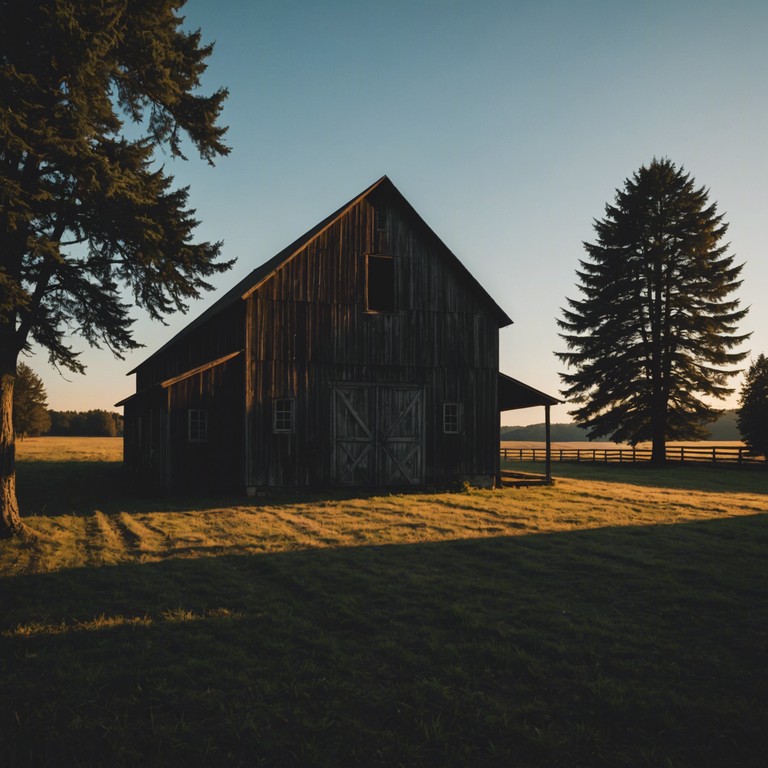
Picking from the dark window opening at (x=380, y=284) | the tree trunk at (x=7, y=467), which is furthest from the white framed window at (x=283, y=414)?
the tree trunk at (x=7, y=467)

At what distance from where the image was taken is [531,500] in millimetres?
16391

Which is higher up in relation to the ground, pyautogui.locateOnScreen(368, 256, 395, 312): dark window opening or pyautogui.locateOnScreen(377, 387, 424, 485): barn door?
pyautogui.locateOnScreen(368, 256, 395, 312): dark window opening

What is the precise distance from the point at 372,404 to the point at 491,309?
535 cm

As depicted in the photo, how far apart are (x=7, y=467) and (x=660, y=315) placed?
30.8 metres

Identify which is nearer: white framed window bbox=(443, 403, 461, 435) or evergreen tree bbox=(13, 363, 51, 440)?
white framed window bbox=(443, 403, 461, 435)

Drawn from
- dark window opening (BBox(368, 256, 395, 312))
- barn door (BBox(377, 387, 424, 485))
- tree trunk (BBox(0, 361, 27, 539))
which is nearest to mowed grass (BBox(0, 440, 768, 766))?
tree trunk (BBox(0, 361, 27, 539))

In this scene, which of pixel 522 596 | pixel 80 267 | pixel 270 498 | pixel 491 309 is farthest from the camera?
pixel 491 309

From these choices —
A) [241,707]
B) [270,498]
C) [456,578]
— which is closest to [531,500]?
[270,498]

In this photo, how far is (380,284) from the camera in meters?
19.5

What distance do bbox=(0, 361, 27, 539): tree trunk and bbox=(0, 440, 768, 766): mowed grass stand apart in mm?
557

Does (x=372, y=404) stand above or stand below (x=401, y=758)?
above

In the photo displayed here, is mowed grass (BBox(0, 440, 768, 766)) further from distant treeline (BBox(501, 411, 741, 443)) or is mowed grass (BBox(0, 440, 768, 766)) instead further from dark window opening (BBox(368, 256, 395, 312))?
distant treeline (BBox(501, 411, 741, 443))

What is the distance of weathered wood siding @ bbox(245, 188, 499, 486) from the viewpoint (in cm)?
1698

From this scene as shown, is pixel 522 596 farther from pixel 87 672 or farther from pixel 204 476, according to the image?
pixel 204 476
